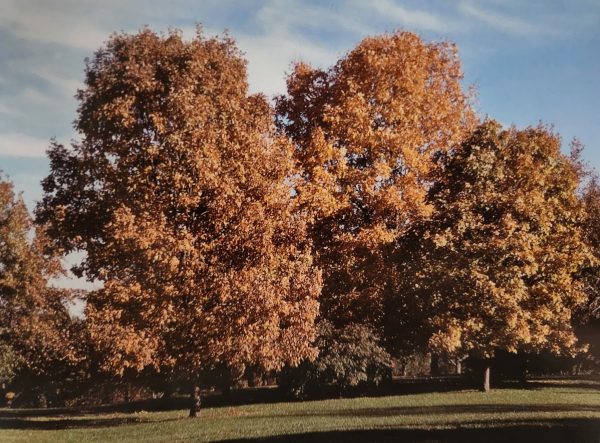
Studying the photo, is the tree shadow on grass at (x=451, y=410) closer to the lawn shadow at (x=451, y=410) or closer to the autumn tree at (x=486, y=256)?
the lawn shadow at (x=451, y=410)

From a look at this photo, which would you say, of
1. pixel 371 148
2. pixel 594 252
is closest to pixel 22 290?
pixel 371 148

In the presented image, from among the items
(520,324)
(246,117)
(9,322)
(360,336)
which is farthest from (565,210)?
(9,322)

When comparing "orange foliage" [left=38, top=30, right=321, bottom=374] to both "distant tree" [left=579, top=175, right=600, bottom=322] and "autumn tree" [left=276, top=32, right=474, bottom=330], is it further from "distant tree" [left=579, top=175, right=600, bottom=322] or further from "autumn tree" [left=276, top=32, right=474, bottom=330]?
"distant tree" [left=579, top=175, right=600, bottom=322]

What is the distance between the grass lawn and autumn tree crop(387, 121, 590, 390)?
2.79 metres

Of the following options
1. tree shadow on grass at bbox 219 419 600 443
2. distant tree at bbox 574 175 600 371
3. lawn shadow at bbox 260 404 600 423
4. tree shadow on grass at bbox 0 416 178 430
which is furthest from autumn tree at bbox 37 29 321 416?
distant tree at bbox 574 175 600 371

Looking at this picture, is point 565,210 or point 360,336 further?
point 360,336

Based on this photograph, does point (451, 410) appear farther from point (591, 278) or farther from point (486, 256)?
point (591, 278)

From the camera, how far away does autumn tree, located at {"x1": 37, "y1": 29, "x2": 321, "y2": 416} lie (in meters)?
13.8

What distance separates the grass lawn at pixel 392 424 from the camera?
1380 centimetres

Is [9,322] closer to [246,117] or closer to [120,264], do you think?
[120,264]

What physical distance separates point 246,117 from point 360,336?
19050mm

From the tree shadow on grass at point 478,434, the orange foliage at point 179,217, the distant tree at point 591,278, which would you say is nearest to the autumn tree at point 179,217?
the orange foliage at point 179,217

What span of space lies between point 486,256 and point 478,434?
8.10 metres

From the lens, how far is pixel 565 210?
23328 millimetres
